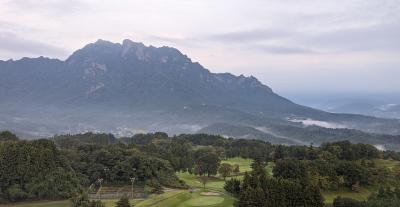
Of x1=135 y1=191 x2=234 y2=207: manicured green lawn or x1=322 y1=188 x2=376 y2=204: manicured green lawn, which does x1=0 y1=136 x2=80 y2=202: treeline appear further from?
x1=322 y1=188 x2=376 y2=204: manicured green lawn

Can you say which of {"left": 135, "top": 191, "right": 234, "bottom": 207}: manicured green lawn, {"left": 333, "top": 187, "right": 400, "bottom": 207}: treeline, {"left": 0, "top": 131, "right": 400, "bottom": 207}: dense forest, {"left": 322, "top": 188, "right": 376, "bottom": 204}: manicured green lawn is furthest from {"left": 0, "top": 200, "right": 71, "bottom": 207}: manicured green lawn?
{"left": 322, "top": 188, "right": 376, "bottom": 204}: manicured green lawn

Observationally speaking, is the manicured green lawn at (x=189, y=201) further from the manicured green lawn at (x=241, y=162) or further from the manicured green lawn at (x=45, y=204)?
the manicured green lawn at (x=241, y=162)

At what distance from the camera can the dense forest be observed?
1962 inches

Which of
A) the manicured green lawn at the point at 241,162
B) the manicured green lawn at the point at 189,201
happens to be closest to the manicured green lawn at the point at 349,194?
the manicured green lawn at the point at 189,201

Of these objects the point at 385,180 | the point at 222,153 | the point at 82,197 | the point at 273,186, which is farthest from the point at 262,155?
the point at 82,197

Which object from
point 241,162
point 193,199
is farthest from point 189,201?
point 241,162

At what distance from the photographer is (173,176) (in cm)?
6806

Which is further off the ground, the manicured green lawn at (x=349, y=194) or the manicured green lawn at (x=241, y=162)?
the manicured green lawn at (x=241, y=162)

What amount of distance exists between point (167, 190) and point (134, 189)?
→ 4.23 m

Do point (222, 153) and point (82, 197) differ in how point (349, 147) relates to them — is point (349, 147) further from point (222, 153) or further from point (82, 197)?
point (82, 197)

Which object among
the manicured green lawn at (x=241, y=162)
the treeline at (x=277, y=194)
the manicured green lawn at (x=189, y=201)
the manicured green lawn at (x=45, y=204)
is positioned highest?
the manicured green lawn at (x=241, y=162)

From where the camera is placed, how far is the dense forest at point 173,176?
164ft

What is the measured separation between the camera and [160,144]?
101562 mm

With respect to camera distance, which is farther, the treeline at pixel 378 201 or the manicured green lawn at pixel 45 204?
the manicured green lawn at pixel 45 204
